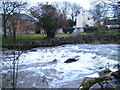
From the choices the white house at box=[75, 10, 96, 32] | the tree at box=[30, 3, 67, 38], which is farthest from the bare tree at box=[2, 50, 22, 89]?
the tree at box=[30, 3, 67, 38]

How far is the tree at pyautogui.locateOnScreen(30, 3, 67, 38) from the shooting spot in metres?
9.46

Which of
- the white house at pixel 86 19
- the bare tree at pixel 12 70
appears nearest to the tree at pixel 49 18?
the white house at pixel 86 19

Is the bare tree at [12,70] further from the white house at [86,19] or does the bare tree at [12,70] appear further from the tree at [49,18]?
the tree at [49,18]

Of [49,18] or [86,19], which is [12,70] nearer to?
[86,19]

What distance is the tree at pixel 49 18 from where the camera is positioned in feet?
31.0

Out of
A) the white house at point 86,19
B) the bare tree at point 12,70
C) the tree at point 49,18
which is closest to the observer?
the bare tree at point 12,70

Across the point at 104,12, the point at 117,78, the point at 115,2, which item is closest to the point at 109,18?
the point at 104,12

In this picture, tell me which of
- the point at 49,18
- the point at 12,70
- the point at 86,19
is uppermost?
the point at 49,18

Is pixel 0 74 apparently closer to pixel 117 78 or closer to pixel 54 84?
pixel 54 84

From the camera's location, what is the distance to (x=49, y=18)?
31.2ft

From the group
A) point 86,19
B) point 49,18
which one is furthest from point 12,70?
point 49,18

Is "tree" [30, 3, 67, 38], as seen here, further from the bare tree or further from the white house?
the bare tree

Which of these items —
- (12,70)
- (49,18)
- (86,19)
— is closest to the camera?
(12,70)

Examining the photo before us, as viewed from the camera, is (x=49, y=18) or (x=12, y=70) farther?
(x=49, y=18)
